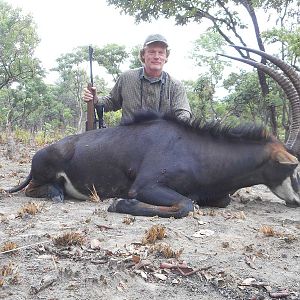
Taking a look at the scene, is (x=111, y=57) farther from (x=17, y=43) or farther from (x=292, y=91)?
(x=292, y=91)

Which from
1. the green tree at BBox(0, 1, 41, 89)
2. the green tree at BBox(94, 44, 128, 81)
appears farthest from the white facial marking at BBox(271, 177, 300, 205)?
the green tree at BBox(94, 44, 128, 81)

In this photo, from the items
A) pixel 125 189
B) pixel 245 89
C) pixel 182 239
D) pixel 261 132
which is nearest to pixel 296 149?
pixel 261 132

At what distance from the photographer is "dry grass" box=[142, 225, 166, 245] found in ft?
10.2

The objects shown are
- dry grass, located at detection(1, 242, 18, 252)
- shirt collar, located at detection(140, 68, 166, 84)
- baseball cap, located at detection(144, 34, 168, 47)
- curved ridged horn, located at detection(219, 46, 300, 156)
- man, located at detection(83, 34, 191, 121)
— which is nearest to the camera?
dry grass, located at detection(1, 242, 18, 252)

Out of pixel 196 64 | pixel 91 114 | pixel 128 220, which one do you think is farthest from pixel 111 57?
pixel 128 220

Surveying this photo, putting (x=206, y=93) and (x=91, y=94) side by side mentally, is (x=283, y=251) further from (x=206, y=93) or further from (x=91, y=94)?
(x=206, y=93)

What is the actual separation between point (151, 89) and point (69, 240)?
3289 mm

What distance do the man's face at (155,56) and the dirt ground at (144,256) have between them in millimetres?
2265

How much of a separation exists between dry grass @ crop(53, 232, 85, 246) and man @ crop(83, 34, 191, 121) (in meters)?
2.92

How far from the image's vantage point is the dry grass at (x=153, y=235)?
3.12 m

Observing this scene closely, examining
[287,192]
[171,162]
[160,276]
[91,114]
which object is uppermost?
[91,114]

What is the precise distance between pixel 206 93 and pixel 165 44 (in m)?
15.7

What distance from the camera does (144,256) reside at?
2.83 m

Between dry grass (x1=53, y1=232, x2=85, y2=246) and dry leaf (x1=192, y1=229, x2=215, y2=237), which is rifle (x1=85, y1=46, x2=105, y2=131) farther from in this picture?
dry grass (x1=53, y1=232, x2=85, y2=246)
